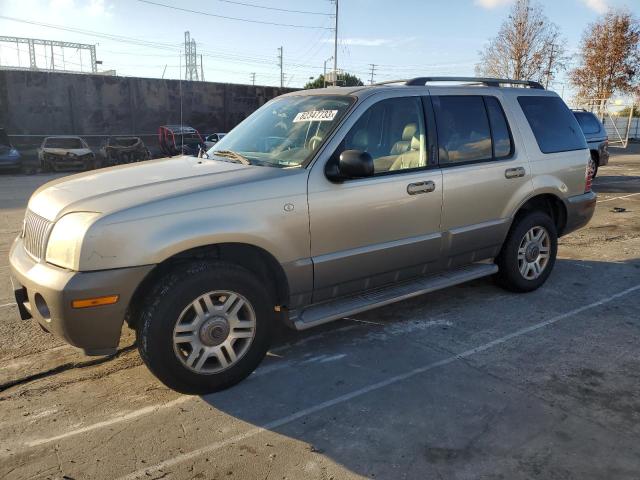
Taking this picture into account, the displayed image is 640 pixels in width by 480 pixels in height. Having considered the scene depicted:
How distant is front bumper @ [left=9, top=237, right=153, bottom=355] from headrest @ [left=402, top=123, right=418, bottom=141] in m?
2.25

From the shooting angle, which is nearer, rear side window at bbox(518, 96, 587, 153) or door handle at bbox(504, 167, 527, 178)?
door handle at bbox(504, 167, 527, 178)

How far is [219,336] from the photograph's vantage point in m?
3.33

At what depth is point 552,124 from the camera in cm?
533

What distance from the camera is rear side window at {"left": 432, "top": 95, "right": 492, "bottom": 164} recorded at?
4.39 metres

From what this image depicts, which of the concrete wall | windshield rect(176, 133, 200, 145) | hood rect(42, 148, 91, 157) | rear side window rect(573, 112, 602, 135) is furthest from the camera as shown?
the concrete wall

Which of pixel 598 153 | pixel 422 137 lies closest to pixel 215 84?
pixel 598 153

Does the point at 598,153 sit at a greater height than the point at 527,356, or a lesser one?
greater

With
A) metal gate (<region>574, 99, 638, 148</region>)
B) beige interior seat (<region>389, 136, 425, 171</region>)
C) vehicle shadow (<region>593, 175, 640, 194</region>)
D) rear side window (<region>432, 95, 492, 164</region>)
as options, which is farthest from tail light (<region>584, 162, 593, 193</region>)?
metal gate (<region>574, 99, 638, 148</region>)

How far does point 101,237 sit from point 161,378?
938 millimetres

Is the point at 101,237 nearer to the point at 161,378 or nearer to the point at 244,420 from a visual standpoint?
the point at 161,378

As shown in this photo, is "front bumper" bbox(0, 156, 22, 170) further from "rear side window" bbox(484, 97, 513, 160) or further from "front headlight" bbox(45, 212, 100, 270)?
"rear side window" bbox(484, 97, 513, 160)

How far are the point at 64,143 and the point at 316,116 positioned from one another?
66.0ft

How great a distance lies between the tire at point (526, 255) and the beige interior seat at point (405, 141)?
1557mm

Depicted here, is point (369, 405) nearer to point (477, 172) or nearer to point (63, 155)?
point (477, 172)
